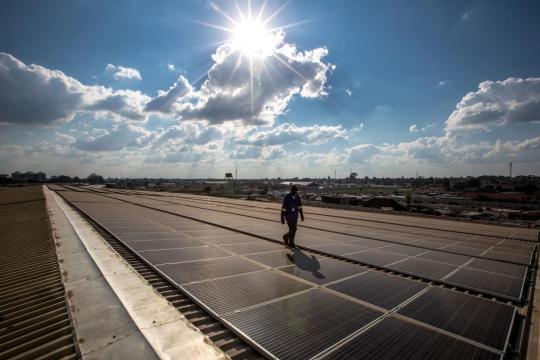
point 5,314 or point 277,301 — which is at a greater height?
point 277,301

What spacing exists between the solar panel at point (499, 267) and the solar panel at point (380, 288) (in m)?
3.00

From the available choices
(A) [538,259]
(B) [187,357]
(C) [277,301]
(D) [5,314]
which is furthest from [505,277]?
(D) [5,314]

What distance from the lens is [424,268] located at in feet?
23.9

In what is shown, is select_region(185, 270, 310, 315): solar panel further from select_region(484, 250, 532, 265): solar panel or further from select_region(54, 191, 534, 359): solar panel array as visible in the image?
select_region(484, 250, 532, 265): solar panel

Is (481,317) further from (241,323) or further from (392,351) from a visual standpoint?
(241,323)

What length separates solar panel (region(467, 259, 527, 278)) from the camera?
24.1ft

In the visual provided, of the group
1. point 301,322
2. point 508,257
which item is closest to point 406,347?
point 301,322

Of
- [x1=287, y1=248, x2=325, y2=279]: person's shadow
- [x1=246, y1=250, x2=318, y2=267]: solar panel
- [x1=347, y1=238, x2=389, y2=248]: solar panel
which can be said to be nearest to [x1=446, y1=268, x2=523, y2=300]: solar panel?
[x1=287, y1=248, x2=325, y2=279]: person's shadow

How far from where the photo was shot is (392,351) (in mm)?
3531

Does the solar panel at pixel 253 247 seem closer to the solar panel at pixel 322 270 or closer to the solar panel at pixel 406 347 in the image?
the solar panel at pixel 322 270

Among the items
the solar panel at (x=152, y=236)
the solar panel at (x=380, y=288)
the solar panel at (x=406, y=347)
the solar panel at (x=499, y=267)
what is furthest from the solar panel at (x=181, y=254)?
the solar panel at (x=499, y=267)

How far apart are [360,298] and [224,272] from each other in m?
3.03

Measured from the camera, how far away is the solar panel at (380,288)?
16.8 ft

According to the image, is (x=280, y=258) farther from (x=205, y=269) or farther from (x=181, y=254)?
(x=181, y=254)
